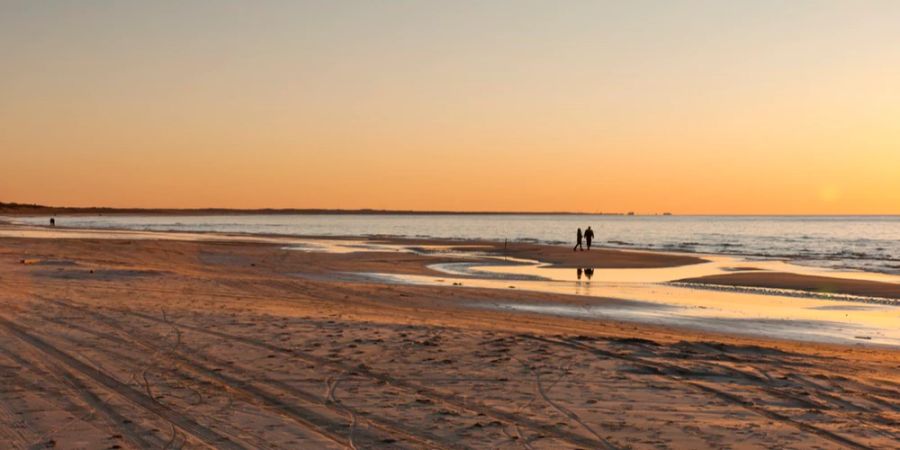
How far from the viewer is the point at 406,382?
32.8 feet

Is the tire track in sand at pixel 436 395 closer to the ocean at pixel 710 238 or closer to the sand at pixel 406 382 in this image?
the sand at pixel 406 382

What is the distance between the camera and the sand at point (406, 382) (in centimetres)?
773

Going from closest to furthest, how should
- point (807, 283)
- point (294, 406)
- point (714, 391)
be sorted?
point (294, 406)
point (714, 391)
point (807, 283)

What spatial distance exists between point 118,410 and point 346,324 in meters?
6.86

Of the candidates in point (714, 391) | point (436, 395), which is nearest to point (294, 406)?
point (436, 395)

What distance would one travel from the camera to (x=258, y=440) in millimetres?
7418

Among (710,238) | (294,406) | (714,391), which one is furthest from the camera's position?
(710,238)

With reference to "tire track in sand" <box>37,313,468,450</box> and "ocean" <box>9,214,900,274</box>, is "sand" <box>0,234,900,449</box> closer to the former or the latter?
"tire track in sand" <box>37,313,468,450</box>

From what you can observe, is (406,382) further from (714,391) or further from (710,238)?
(710,238)

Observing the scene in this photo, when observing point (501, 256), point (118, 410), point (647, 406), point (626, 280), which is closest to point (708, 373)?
point (647, 406)

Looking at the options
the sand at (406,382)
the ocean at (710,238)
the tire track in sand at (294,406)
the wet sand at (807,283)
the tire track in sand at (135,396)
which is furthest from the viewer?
the ocean at (710,238)

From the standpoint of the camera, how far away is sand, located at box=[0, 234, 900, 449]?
7727mm

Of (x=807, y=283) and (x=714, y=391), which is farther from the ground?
(x=714, y=391)

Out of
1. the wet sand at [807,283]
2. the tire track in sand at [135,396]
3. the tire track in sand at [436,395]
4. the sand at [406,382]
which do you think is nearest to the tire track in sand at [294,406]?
the sand at [406,382]
